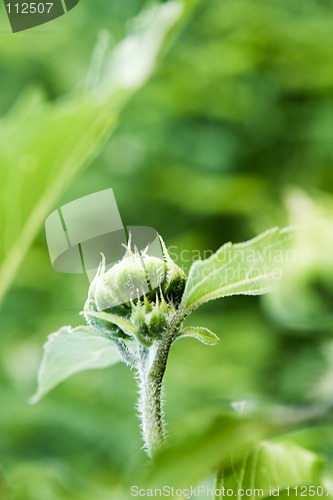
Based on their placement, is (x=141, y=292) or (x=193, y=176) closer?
(x=141, y=292)

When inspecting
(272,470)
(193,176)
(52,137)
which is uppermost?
(52,137)

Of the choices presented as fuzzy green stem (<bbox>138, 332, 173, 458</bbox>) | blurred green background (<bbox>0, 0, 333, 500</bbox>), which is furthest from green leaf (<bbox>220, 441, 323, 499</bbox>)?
blurred green background (<bbox>0, 0, 333, 500</bbox>)

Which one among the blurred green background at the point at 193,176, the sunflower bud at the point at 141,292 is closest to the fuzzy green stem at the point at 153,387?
the sunflower bud at the point at 141,292

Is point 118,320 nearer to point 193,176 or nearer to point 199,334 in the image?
point 199,334

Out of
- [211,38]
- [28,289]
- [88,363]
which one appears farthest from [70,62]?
[88,363]

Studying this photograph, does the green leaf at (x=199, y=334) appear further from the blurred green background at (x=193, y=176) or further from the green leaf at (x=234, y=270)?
the blurred green background at (x=193, y=176)

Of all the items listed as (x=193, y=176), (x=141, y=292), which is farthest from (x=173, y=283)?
(x=193, y=176)
